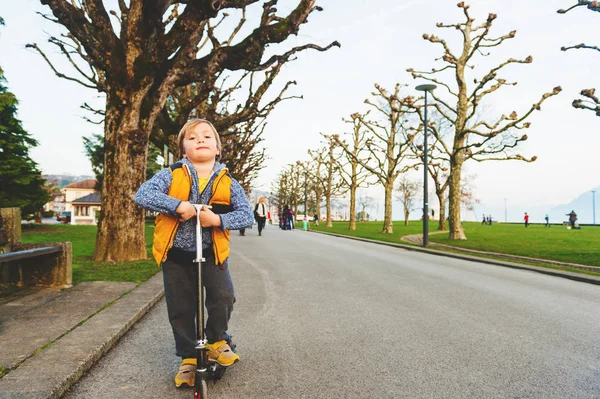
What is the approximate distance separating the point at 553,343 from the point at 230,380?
3.08m

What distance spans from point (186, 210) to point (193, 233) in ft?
0.94

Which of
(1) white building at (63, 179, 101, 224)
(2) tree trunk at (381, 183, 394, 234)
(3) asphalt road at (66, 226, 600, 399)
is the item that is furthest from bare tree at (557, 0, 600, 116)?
(1) white building at (63, 179, 101, 224)

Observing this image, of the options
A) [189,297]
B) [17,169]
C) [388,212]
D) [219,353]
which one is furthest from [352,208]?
[189,297]

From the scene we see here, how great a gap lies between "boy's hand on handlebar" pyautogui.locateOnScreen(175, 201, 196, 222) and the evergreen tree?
24.6 m

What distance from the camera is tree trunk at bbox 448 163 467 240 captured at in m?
23.4

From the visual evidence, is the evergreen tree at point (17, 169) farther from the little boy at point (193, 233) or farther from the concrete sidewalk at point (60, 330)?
the little boy at point (193, 233)

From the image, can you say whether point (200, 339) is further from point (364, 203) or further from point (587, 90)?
point (364, 203)

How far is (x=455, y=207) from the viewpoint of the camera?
23922 mm

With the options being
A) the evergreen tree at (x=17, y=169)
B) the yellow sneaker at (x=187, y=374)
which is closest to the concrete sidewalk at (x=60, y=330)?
the yellow sneaker at (x=187, y=374)

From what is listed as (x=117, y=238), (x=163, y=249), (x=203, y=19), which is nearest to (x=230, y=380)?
(x=163, y=249)

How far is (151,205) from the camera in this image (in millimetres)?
2867

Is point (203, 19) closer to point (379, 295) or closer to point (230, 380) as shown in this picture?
point (379, 295)

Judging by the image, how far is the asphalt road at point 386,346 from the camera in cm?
319

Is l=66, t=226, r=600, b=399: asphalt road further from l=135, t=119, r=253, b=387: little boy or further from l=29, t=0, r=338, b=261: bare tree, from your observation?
l=29, t=0, r=338, b=261: bare tree
